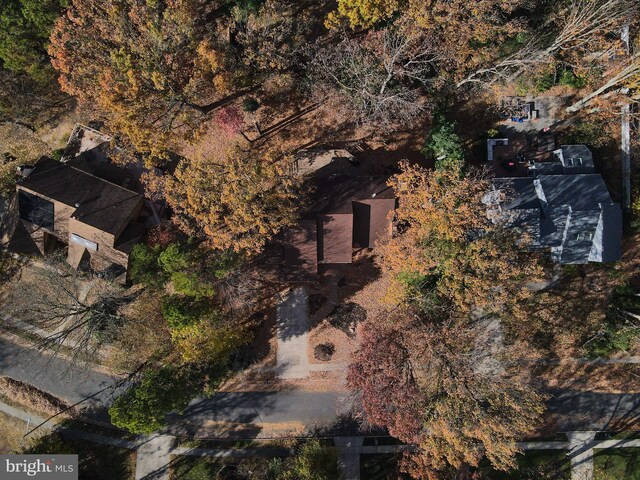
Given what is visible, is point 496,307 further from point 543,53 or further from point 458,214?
point 543,53

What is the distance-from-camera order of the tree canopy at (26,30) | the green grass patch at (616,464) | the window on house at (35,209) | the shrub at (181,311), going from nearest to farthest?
the tree canopy at (26,30) < the shrub at (181,311) < the window on house at (35,209) < the green grass patch at (616,464)

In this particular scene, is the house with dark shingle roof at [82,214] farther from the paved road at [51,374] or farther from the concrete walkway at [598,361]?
the concrete walkway at [598,361]

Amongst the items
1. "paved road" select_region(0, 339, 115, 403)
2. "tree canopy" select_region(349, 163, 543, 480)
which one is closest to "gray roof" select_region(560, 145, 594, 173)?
"tree canopy" select_region(349, 163, 543, 480)

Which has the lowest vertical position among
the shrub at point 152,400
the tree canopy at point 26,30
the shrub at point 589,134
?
the shrub at point 152,400

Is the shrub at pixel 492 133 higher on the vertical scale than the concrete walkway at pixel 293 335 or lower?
higher

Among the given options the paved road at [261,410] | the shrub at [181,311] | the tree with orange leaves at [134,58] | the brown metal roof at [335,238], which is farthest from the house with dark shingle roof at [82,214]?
the brown metal roof at [335,238]

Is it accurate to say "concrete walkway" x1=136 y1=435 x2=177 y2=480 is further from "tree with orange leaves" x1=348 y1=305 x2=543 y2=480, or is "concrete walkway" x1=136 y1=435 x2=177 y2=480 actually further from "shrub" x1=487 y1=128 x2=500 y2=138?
"shrub" x1=487 y1=128 x2=500 y2=138
